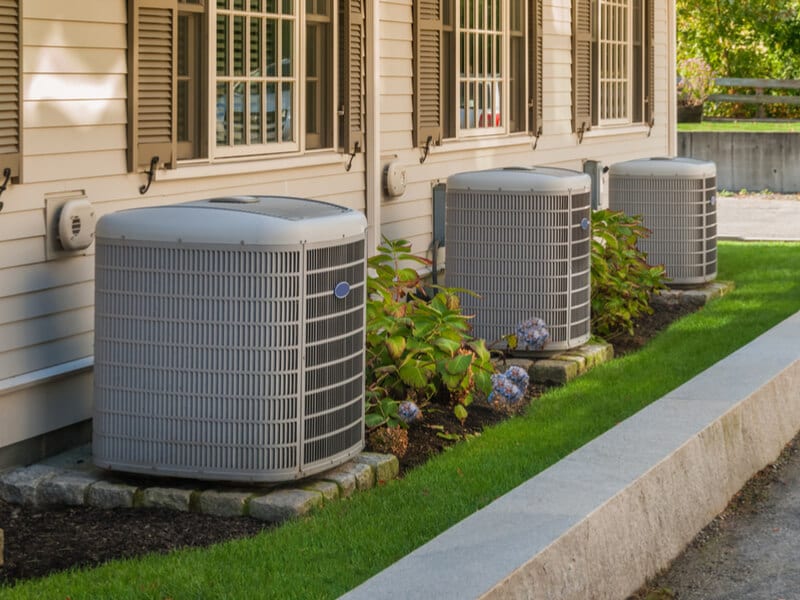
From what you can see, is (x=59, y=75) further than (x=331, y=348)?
Yes

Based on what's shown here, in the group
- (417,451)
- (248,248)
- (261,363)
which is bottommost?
(417,451)

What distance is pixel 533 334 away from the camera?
8430 mm

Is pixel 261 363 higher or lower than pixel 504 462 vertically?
higher

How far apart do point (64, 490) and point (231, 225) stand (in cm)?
125

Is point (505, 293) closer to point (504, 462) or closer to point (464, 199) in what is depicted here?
point (464, 199)

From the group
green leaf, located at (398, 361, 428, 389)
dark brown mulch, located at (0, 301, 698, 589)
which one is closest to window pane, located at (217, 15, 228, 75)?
green leaf, located at (398, 361, 428, 389)

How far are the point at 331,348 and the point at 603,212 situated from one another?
16.9ft

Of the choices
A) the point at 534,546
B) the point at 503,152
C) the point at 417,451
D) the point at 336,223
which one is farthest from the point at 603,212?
the point at 534,546

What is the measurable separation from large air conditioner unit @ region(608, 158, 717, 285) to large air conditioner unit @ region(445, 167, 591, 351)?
3.08m

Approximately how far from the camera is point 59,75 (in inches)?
248

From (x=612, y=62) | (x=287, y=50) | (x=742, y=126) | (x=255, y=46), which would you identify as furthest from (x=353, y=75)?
(x=742, y=126)

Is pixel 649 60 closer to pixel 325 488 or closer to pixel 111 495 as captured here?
pixel 325 488

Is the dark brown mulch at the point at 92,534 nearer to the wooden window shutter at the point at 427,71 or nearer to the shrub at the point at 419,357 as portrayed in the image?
the shrub at the point at 419,357

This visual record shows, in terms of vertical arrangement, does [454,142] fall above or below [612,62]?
below
